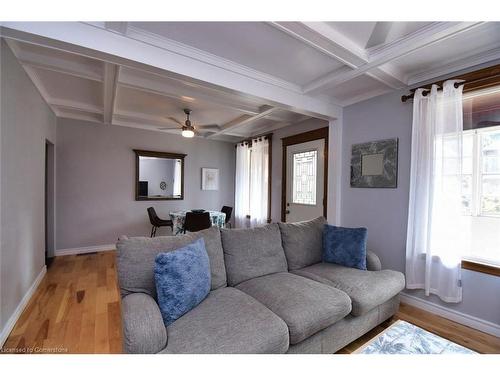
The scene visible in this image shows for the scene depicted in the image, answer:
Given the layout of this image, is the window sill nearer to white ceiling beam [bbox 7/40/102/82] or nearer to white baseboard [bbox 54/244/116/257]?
white ceiling beam [bbox 7/40/102/82]

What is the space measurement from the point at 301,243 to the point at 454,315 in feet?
5.36

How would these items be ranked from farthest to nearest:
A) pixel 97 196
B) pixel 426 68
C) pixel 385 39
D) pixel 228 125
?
pixel 228 125, pixel 97 196, pixel 426 68, pixel 385 39

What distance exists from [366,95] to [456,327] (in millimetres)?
2701

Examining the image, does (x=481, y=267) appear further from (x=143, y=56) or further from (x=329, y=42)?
(x=143, y=56)

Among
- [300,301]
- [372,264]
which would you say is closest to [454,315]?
[372,264]

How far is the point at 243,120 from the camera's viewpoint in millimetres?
4160

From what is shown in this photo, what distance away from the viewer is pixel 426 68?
2367 millimetres

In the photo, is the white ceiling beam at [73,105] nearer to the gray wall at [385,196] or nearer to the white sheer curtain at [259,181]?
the white sheer curtain at [259,181]

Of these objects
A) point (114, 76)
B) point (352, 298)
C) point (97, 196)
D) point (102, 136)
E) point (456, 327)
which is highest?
point (114, 76)

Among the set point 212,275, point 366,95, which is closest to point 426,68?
point 366,95

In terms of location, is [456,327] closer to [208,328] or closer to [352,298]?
[352,298]

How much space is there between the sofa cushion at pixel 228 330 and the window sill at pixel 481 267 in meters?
2.05

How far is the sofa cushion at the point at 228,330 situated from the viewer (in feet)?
3.78

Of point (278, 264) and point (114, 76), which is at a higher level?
point (114, 76)
